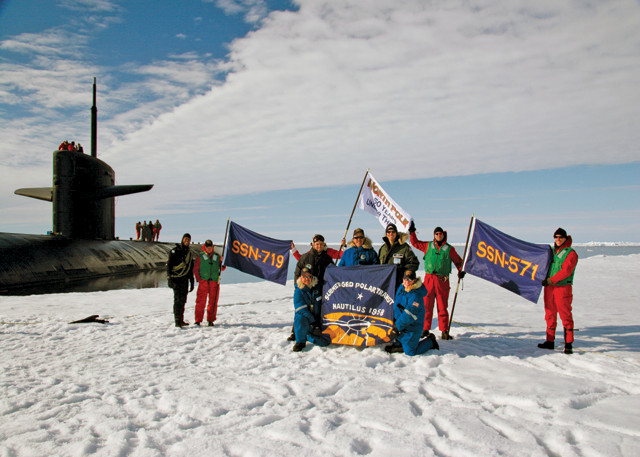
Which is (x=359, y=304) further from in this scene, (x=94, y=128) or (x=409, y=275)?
(x=94, y=128)

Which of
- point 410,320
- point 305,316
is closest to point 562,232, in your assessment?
point 410,320

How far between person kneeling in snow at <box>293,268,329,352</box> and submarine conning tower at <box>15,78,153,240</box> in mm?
18737

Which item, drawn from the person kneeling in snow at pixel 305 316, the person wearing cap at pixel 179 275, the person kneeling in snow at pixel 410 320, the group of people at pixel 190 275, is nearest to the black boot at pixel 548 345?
the person kneeling in snow at pixel 410 320

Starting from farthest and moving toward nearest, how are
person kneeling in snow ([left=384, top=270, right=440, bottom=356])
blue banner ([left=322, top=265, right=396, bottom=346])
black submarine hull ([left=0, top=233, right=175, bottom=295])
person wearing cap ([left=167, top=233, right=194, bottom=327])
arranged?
black submarine hull ([left=0, top=233, right=175, bottom=295]), person wearing cap ([left=167, top=233, right=194, bottom=327]), blue banner ([left=322, top=265, right=396, bottom=346]), person kneeling in snow ([left=384, top=270, right=440, bottom=356])

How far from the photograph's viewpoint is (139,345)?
6.84 m

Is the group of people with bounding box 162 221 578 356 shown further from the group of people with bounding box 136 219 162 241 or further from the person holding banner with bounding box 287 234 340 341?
the group of people with bounding box 136 219 162 241

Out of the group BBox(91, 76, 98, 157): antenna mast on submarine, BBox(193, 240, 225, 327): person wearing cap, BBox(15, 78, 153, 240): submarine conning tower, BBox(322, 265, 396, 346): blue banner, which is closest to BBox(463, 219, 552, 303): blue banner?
BBox(322, 265, 396, 346): blue banner

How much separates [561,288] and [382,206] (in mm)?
3942

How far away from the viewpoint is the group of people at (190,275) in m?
8.50

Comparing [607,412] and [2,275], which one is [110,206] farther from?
[607,412]

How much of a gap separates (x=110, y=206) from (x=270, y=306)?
17.3 metres

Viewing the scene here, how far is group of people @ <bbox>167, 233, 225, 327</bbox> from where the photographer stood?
27.9 ft

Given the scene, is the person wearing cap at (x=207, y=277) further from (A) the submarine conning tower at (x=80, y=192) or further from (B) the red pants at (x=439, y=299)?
(A) the submarine conning tower at (x=80, y=192)

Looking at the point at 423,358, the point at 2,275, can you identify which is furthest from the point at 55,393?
the point at 2,275
